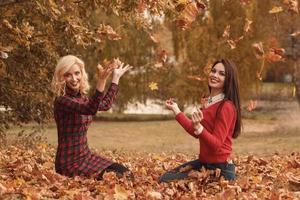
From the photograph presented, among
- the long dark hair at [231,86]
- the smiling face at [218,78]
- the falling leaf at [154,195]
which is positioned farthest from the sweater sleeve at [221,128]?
the falling leaf at [154,195]

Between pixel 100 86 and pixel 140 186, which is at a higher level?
pixel 100 86

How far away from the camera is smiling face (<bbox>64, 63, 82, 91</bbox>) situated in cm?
584

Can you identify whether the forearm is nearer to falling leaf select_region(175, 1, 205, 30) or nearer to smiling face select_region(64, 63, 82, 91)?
smiling face select_region(64, 63, 82, 91)

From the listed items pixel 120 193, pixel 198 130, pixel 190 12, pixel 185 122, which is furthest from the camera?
pixel 190 12

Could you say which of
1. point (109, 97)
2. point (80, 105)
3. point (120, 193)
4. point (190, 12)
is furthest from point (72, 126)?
point (190, 12)

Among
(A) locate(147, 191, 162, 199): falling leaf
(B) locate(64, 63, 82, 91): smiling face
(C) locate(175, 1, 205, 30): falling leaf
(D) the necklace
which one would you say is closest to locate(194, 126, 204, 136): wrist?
(D) the necklace

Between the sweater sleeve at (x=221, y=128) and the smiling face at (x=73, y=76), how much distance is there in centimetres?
135

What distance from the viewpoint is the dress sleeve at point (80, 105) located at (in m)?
5.50

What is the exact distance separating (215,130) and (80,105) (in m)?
1.28

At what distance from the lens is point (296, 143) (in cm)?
1683

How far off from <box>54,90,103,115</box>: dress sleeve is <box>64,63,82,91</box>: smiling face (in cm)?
19

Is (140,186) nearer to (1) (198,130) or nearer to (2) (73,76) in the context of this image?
(1) (198,130)

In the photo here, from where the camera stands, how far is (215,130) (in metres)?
5.59

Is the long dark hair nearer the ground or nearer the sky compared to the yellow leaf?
nearer the sky
